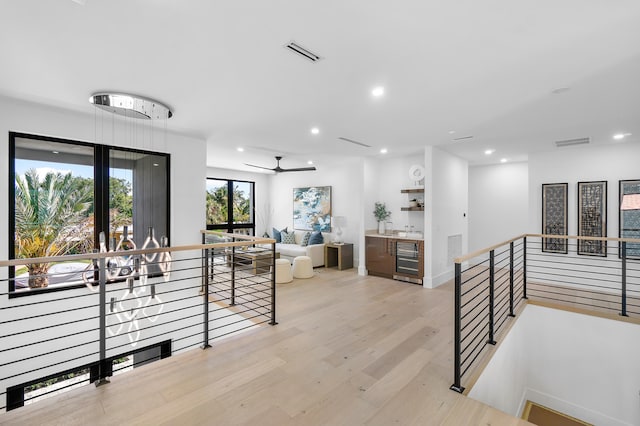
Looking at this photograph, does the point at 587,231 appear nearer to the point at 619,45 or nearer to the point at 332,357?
the point at 619,45

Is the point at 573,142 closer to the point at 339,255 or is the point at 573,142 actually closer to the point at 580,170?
the point at 580,170

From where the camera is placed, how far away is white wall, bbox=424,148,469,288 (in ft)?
18.5

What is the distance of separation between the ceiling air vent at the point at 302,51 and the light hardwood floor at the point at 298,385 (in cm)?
262

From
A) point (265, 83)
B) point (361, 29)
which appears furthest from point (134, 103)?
point (361, 29)

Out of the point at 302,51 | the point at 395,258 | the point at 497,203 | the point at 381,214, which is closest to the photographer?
the point at 302,51

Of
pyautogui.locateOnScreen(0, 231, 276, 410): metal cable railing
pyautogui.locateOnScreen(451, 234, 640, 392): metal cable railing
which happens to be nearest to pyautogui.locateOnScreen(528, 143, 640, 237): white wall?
pyautogui.locateOnScreen(451, 234, 640, 392): metal cable railing

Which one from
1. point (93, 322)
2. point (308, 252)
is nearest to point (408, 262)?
point (308, 252)

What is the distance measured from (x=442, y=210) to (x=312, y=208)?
373 cm

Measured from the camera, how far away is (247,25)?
204 cm

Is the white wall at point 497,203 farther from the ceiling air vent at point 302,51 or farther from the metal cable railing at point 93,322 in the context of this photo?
the ceiling air vent at point 302,51

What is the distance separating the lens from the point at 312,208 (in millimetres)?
8664

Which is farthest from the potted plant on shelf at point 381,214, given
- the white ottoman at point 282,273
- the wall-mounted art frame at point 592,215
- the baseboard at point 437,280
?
the wall-mounted art frame at point 592,215

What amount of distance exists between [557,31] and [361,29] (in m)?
1.32

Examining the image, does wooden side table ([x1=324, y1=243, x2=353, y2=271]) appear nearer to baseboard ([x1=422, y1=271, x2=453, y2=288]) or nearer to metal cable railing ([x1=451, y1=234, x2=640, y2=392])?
baseboard ([x1=422, y1=271, x2=453, y2=288])
